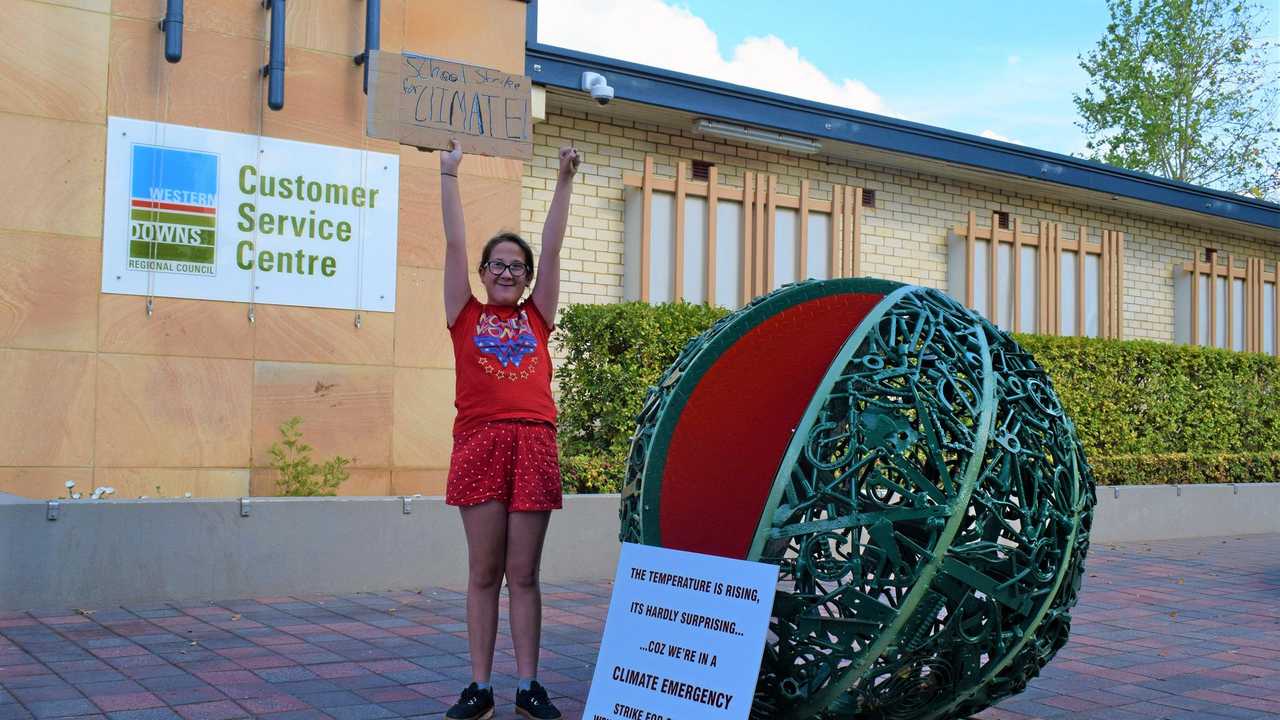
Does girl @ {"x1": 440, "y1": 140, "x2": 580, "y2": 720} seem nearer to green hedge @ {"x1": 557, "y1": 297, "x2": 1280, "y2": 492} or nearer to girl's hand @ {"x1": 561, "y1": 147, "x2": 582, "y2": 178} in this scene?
girl's hand @ {"x1": 561, "y1": 147, "x2": 582, "y2": 178}

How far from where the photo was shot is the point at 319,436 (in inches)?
326

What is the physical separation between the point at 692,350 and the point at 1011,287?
1110 cm

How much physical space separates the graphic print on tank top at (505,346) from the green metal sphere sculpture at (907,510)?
51 centimetres

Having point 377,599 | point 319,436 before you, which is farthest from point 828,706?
point 319,436

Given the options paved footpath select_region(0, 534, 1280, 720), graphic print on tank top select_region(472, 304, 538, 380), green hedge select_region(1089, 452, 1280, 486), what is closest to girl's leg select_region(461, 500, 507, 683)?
paved footpath select_region(0, 534, 1280, 720)

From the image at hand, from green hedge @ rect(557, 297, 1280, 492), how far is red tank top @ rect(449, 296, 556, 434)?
155 inches

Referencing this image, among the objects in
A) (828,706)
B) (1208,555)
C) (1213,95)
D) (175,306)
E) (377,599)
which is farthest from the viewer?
(1213,95)

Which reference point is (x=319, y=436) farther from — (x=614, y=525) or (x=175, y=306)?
(x=614, y=525)

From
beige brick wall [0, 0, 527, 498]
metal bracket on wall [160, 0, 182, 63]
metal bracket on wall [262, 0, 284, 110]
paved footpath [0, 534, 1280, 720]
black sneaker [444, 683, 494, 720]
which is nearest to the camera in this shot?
black sneaker [444, 683, 494, 720]

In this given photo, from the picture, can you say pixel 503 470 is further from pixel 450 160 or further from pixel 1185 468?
pixel 1185 468

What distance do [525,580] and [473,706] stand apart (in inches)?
19.4

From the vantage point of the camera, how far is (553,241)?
14.6ft

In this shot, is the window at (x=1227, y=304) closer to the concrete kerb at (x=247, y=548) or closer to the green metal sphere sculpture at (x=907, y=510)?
the concrete kerb at (x=247, y=548)

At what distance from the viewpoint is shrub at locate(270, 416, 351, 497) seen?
26.1 feet
